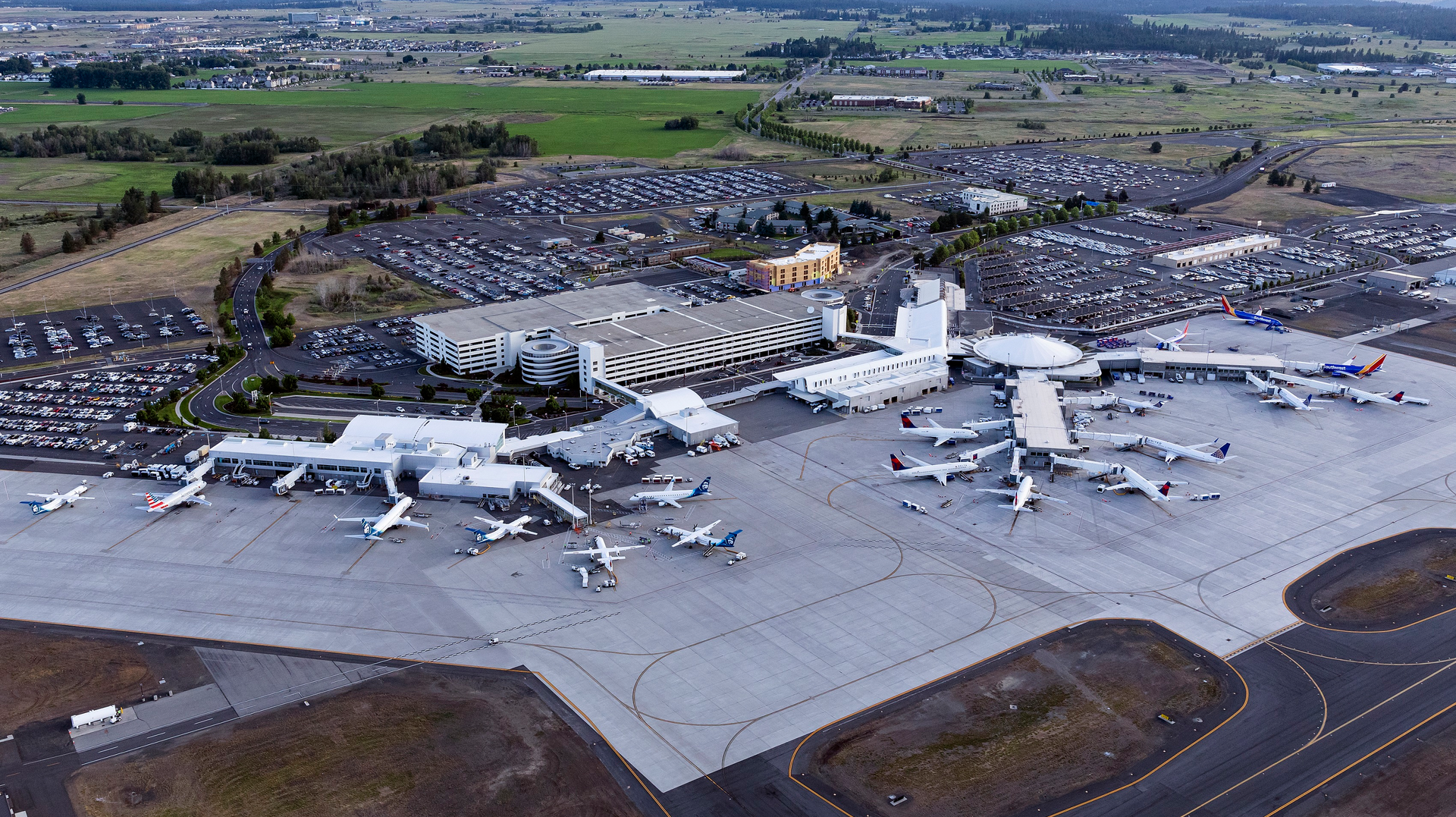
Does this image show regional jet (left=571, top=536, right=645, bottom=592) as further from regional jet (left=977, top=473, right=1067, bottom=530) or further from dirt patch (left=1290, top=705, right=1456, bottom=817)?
dirt patch (left=1290, top=705, right=1456, bottom=817)

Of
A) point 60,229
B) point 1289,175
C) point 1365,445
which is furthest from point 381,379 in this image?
point 1289,175

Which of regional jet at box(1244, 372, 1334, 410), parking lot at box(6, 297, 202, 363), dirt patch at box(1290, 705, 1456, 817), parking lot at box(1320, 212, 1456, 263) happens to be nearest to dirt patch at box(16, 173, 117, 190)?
parking lot at box(6, 297, 202, 363)

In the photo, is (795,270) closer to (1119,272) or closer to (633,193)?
(1119,272)

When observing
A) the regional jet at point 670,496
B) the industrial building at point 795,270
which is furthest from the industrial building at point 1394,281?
the regional jet at point 670,496

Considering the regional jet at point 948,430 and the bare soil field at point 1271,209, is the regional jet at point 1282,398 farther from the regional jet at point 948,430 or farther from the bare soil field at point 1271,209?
the bare soil field at point 1271,209

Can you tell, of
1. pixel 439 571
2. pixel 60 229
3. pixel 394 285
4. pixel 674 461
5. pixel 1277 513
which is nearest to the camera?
pixel 439 571

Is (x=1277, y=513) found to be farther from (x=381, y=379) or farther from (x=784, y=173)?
(x=784, y=173)
